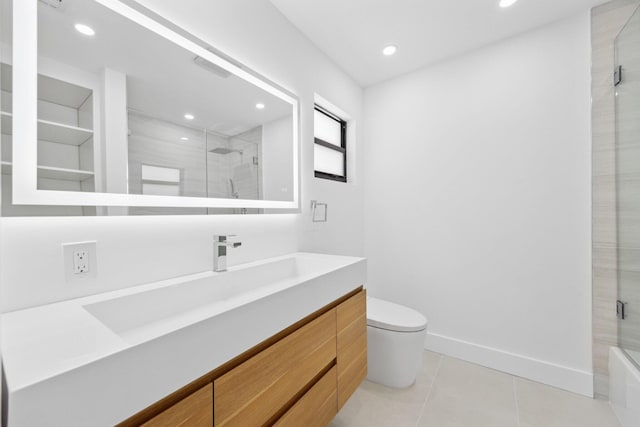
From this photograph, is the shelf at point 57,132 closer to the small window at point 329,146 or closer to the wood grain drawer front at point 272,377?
the wood grain drawer front at point 272,377

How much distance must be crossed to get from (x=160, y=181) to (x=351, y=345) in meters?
1.20

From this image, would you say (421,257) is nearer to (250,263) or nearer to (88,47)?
(250,263)

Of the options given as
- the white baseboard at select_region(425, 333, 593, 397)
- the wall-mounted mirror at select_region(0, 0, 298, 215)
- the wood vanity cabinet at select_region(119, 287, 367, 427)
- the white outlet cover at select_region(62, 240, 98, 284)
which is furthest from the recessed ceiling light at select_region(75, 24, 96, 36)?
the white baseboard at select_region(425, 333, 593, 397)

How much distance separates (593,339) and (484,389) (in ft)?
2.43

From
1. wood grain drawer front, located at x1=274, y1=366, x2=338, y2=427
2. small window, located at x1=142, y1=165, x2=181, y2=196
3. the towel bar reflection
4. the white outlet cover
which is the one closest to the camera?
the white outlet cover

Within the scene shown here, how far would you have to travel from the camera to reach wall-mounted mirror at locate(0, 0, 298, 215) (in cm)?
82

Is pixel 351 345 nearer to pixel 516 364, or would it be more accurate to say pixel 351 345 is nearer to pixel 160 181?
pixel 160 181

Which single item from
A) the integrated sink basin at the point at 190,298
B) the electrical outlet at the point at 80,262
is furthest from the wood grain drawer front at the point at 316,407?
the electrical outlet at the point at 80,262

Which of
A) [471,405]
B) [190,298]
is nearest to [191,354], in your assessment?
[190,298]

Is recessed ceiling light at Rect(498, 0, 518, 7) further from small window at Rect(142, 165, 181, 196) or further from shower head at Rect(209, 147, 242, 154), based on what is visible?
small window at Rect(142, 165, 181, 196)

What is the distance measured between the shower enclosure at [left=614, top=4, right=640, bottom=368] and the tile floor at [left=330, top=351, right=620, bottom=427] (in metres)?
0.43

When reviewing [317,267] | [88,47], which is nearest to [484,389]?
[317,267]

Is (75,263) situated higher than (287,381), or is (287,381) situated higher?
(75,263)

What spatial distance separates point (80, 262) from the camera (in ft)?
2.99
